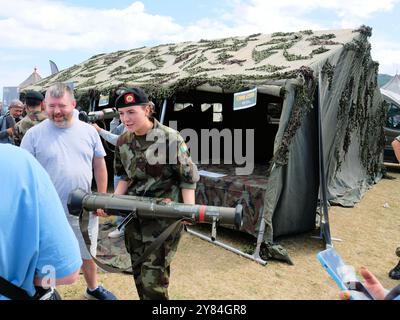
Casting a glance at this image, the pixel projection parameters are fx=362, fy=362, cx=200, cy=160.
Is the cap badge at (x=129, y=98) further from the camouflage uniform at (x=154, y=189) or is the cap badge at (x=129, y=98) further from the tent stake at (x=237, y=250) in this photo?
the tent stake at (x=237, y=250)

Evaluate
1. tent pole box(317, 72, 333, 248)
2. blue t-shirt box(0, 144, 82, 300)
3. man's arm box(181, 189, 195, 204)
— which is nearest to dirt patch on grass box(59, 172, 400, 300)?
tent pole box(317, 72, 333, 248)

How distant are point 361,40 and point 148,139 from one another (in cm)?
546

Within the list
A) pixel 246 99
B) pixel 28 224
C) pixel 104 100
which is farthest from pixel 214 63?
pixel 28 224

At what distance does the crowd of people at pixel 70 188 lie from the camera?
3.50ft

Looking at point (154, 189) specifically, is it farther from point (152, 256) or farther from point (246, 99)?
point (246, 99)

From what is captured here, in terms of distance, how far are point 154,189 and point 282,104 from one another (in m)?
4.62

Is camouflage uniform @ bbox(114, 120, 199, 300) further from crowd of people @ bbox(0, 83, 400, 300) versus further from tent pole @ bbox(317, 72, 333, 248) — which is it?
tent pole @ bbox(317, 72, 333, 248)

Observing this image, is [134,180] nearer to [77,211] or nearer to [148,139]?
[148,139]

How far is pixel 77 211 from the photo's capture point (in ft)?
7.30

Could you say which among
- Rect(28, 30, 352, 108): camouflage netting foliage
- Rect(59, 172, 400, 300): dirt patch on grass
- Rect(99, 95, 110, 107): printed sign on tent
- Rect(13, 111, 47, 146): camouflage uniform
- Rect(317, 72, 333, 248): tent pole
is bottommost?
Rect(59, 172, 400, 300): dirt patch on grass

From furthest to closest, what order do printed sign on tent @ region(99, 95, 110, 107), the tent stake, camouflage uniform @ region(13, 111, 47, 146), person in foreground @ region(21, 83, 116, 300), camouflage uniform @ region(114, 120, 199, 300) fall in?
printed sign on tent @ region(99, 95, 110, 107)
the tent stake
camouflage uniform @ region(13, 111, 47, 146)
person in foreground @ region(21, 83, 116, 300)
camouflage uniform @ region(114, 120, 199, 300)

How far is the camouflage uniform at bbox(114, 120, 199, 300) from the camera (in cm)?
245

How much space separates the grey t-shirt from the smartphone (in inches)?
75.9
